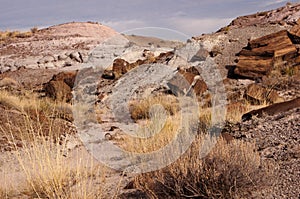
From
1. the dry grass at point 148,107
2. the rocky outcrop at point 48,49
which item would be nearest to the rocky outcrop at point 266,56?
the dry grass at point 148,107

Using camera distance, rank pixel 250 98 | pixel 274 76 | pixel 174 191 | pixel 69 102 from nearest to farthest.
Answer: pixel 174 191
pixel 250 98
pixel 274 76
pixel 69 102

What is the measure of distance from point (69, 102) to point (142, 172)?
9.09 m

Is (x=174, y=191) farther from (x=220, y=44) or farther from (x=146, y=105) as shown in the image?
(x=220, y=44)

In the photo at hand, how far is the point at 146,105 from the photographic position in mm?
11234

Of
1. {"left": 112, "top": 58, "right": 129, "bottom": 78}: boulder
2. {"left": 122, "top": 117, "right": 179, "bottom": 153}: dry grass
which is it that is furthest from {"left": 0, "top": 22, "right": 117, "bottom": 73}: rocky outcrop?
{"left": 122, "top": 117, "right": 179, "bottom": 153}: dry grass

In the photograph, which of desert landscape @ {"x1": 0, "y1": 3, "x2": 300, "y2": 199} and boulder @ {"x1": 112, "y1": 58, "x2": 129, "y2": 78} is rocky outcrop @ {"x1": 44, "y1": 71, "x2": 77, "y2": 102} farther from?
boulder @ {"x1": 112, "y1": 58, "x2": 129, "y2": 78}

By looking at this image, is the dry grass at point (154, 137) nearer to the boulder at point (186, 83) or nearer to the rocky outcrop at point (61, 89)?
the boulder at point (186, 83)

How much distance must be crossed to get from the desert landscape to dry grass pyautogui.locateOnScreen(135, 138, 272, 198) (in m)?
0.01

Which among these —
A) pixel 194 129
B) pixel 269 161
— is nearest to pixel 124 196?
pixel 269 161

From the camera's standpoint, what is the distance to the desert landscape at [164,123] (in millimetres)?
4277

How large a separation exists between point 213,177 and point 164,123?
328cm

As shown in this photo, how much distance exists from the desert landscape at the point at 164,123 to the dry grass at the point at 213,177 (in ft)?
0.04

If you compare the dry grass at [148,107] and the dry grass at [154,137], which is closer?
the dry grass at [154,137]

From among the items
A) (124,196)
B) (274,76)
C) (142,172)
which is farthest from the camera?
Result: (274,76)
